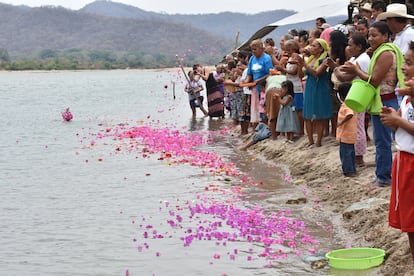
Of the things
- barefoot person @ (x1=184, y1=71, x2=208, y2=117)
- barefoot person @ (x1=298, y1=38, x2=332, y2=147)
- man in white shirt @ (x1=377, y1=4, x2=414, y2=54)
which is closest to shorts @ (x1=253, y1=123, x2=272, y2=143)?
barefoot person @ (x1=298, y1=38, x2=332, y2=147)

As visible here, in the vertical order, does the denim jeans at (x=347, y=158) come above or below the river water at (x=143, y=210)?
above

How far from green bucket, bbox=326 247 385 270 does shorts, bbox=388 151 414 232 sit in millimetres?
1102

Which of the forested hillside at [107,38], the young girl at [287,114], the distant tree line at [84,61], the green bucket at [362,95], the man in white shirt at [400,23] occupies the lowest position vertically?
the distant tree line at [84,61]

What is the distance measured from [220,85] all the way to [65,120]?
31.8 feet

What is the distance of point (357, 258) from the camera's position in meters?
6.86

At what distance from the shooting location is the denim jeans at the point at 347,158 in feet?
31.8

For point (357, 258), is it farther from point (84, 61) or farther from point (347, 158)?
point (84, 61)

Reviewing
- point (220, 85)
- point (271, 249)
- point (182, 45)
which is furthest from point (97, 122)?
point (182, 45)

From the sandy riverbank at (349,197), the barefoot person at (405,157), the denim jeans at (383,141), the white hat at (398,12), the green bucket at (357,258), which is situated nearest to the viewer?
the barefoot person at (405,157)

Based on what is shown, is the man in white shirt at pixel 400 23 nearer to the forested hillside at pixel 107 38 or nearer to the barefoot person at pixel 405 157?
the barefoot person at pixel 405 157

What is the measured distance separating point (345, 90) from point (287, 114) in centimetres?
328

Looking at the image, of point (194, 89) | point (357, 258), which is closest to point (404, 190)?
point (357, 258)

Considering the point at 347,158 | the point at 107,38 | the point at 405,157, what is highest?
the point at 107,38

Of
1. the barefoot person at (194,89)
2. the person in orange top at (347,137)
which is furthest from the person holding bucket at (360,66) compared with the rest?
the barefoot person at (194,89)
